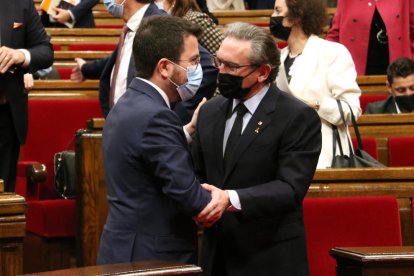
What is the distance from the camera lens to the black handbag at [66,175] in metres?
3.62

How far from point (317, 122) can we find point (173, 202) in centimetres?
46

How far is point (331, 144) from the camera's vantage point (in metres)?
3.56

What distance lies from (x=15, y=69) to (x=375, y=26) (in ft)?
7.99

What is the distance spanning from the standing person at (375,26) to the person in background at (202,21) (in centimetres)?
147

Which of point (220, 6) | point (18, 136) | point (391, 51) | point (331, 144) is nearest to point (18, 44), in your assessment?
point (18, 136)

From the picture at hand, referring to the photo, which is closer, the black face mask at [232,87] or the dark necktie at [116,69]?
the black face mask at [232,87]

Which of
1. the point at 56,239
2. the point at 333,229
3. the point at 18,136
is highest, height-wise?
the point at 18,136

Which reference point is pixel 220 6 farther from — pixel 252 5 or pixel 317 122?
pixel 317 122

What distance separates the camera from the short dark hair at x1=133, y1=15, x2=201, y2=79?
2.45m

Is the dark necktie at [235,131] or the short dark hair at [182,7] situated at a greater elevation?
the short dark hair at [182,7]

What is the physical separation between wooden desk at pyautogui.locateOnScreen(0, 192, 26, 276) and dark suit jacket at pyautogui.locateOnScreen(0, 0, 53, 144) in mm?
711

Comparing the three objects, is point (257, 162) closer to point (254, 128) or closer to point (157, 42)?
point (254, 128)

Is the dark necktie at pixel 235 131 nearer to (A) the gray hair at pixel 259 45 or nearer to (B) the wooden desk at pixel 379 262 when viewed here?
(A) the gray hair at pixel 259 45

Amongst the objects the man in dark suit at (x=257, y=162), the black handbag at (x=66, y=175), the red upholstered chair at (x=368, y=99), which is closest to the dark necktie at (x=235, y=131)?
the man in dark suit at (x=257, y=162)
